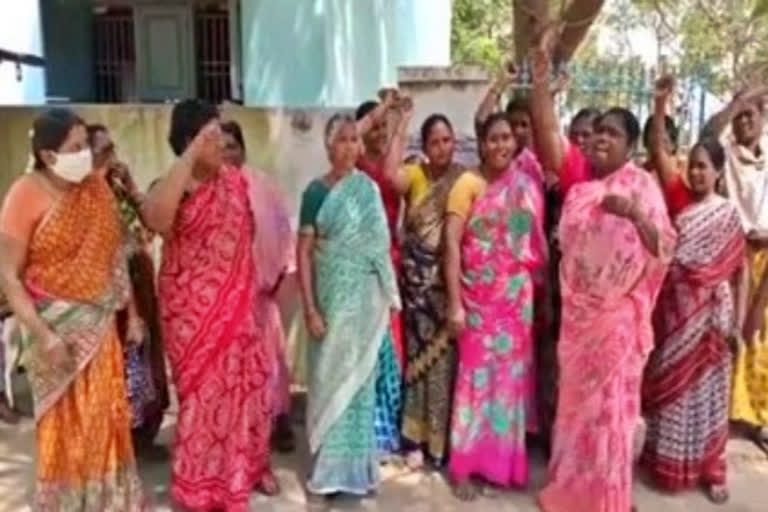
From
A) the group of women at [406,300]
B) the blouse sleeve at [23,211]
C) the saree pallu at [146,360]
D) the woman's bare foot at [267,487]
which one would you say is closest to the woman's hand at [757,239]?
the group of women at [406,300]

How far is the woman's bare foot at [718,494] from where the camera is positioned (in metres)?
4.06

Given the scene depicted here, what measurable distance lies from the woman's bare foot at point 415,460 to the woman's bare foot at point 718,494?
127 cm

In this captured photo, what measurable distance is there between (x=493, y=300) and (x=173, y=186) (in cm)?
141

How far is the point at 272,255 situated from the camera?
4.36 metres

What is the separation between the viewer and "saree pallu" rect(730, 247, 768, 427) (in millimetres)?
4547

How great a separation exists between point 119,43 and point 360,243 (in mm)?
7057

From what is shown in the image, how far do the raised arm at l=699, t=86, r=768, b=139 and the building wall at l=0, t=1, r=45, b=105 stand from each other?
695cm

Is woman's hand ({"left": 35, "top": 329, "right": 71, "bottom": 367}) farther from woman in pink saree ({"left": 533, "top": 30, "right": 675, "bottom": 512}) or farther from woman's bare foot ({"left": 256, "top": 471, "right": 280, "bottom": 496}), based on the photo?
woman in pink saree ({"left": 533, "top": 30, "right": 675, "bottom": 512})

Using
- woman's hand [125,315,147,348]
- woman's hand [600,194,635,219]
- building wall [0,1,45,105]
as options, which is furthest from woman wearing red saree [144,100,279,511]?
building wall [0,1,45,105]

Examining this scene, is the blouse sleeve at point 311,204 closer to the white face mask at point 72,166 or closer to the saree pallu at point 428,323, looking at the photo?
the saree pallu at point 428,323

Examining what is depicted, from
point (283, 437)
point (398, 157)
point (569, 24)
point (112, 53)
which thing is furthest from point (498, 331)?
point (112, 53)

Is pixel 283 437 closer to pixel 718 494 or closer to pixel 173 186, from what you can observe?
pixel 173 186

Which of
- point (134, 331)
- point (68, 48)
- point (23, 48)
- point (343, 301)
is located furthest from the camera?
point (68, 48)

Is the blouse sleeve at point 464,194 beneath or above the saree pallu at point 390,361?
above
